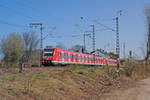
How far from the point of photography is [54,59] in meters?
30.2

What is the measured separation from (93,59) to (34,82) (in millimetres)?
33056

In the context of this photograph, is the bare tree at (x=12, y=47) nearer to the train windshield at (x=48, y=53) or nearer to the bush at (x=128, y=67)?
the train windshield at (x=48, y=53)

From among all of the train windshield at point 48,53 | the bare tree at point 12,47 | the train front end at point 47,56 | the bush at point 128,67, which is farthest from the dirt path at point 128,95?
the bare tree at point 12,47

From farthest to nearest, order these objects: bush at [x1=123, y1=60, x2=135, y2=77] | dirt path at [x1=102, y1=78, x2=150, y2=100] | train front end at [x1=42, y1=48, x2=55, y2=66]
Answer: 1. bush at [x1=123, y1=60, x2=135, y2=77]
2. train front end at [x1=42, y1=48, x2=55, y2=66]
3. dirt path at [x1=102, y1=78, x2=150, y2=100]

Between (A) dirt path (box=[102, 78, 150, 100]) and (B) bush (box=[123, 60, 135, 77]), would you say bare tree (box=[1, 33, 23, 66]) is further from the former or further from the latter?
(A) dirt path (box=[102, 78, 150, 100])

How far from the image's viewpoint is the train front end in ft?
99.4

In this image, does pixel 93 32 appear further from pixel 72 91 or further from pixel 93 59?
pixel 72 91

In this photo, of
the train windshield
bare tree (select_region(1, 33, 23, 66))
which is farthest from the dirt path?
bare tree (select_region(1, 33, 23, 66))

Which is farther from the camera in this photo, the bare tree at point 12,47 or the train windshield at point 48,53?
the bare tree at point 12,47

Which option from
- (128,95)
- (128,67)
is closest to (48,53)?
(128,67)

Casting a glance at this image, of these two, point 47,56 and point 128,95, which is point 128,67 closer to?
point 47,56

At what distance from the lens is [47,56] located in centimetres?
3064

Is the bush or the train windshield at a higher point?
the train windshield

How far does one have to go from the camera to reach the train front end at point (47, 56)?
30.3m
